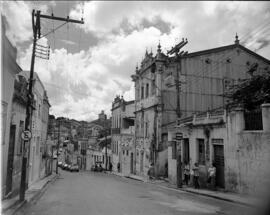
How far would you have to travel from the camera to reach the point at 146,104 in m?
31.5

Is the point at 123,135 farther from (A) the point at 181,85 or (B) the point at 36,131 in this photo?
(B) the point at 36,131

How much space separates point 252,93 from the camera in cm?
1702

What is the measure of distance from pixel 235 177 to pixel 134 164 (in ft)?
66.5

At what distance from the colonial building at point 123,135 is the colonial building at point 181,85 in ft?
14.8

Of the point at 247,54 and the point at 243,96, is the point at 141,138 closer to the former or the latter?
the point at 247,54

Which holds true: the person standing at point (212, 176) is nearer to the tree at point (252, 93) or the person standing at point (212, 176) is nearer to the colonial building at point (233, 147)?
the colonial building at point (233, 147)

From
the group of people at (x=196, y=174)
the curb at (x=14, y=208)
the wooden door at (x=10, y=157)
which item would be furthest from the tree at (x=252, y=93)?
the curb at (x=14, y=208)

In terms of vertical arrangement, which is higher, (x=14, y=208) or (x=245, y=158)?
(x=245, y=158)

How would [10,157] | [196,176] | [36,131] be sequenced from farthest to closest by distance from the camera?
[36,131] < [196,176] < [10,157]

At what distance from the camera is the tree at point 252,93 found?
51.7 feet

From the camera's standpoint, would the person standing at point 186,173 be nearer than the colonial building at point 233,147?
No

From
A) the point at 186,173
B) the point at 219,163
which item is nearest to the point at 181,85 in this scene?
the point at 186,173

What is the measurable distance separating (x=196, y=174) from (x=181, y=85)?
12.8 meters

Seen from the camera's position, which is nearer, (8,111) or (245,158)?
(8,111)
